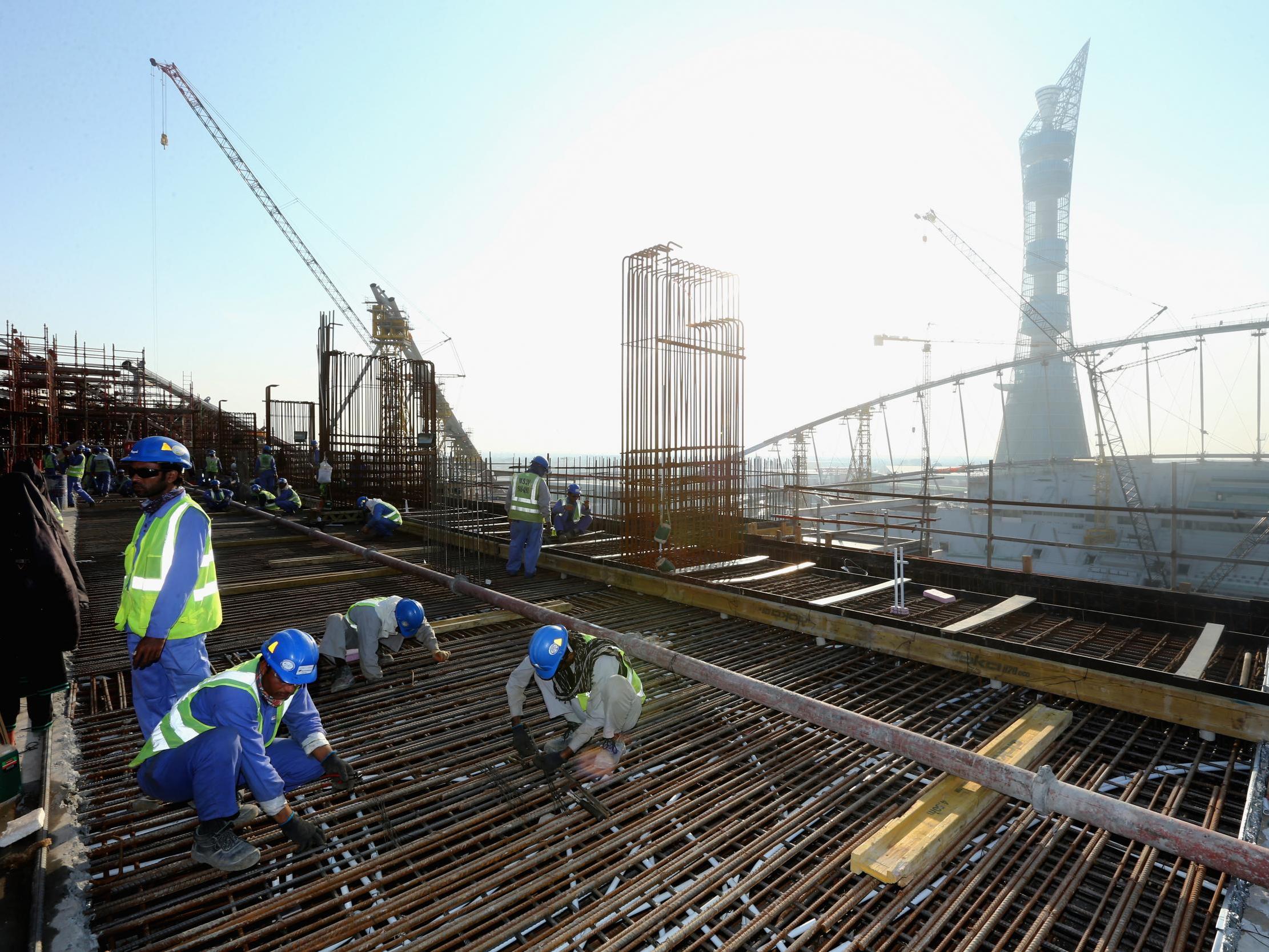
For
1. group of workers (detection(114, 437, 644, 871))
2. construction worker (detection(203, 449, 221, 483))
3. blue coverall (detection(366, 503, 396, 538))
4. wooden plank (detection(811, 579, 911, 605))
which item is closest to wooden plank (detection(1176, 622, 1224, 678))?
wooden plank (detection(811, 579, 911, 605))

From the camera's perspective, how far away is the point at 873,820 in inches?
124

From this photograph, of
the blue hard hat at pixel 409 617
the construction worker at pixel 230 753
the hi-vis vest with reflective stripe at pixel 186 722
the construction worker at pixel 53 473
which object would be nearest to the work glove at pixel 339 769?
the construction worker at pixel 230 753

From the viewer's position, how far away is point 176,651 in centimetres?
353

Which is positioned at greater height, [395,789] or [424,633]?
[424,633]

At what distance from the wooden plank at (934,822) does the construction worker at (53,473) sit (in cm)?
1944

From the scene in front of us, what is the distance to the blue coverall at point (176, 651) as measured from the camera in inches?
136

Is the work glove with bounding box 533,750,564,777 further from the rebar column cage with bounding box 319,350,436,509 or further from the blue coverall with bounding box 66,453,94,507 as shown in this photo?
the blue coverall with bounding box 66,453,94,507

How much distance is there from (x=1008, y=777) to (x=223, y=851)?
360 cm

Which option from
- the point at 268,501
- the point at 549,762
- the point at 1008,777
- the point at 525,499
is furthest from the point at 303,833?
the point at 268,501

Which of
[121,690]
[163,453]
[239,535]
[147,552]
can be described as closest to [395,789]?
[147,552]

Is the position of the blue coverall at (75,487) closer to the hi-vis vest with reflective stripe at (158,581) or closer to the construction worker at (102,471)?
the construction worker at (102,471)

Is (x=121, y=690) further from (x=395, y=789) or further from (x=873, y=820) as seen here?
(x=873, y=820)

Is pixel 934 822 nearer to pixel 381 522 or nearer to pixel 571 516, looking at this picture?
pixel 571 516

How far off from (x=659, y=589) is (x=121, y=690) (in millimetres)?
5037
